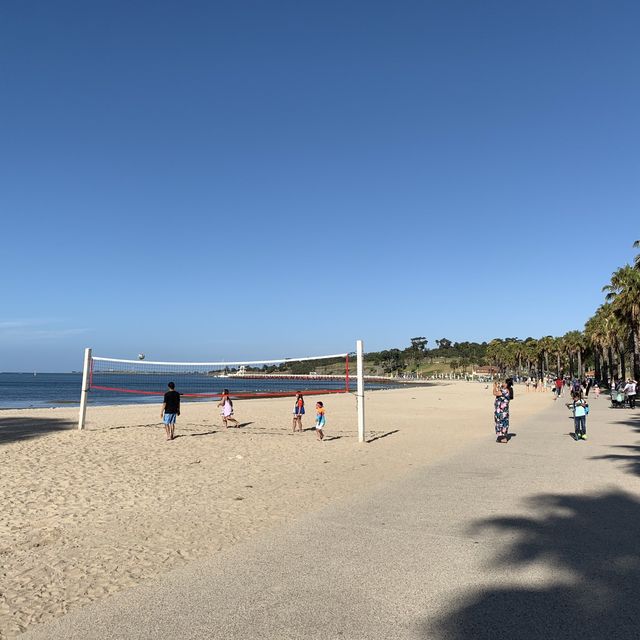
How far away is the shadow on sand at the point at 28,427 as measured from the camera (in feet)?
51.5

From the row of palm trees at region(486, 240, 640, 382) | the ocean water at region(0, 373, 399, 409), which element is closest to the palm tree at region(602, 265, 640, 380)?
the row of palm trees at region(486, 240, 640, 382)

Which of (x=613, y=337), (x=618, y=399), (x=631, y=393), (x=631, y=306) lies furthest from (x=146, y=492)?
(x=613, y=337)

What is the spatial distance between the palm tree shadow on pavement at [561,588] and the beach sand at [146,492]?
2587mm

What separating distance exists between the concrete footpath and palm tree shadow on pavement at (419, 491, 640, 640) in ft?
0.04

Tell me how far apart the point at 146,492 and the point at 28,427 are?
12.7 meters

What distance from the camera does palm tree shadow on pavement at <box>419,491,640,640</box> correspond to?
11.8 feet

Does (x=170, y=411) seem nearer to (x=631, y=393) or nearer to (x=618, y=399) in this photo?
(x=618, y=399)

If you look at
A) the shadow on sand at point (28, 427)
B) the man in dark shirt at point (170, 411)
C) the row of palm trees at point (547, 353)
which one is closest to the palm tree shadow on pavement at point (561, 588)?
the man in dark shirt at point (170, 411)

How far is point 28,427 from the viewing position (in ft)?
60.7

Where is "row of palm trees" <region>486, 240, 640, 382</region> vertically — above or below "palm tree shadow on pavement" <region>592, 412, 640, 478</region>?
above

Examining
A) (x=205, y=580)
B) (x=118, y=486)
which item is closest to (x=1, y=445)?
(x=118, y=486)

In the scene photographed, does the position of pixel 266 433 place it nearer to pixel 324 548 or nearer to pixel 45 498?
pixel 45 498

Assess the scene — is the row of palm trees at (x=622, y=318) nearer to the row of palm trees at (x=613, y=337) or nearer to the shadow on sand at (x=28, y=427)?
the row of palm trees at (x=613, y=337)

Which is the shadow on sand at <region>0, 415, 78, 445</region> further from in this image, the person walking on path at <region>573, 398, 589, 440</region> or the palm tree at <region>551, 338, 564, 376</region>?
the palm tree at <region>551, 338, 564, 376</region>
